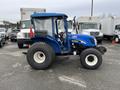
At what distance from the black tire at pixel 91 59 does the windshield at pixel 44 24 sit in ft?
5.59

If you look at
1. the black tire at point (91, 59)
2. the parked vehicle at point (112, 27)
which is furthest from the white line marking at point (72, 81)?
the parked vehicle at point (112, 27)

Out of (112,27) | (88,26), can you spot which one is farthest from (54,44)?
(112,27)

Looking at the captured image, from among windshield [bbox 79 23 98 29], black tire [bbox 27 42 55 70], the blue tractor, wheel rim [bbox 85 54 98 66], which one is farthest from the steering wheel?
windshield [bbox 79 23 98 29]

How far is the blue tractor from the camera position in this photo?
21.6ft

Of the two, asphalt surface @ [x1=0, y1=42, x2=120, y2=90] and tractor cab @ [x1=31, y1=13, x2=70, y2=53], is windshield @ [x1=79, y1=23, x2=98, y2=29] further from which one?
asphalt surface @ [x1=0, y1=42, x2=120, y2=90]

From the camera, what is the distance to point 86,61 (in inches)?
260

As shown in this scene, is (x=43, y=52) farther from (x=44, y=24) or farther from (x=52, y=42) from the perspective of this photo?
(x=44, y=24)

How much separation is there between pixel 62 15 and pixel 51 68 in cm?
224

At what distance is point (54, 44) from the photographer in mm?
6883

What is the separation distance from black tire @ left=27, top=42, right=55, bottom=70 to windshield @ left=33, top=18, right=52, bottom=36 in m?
0.61

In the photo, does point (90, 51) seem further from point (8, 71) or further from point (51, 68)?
point (8, 71)

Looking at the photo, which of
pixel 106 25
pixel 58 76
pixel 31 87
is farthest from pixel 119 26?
pixel 31 87

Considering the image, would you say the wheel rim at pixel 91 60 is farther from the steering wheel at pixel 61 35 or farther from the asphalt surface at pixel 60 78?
the steering wheel at pixel 61 35

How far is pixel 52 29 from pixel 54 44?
0.64 m
